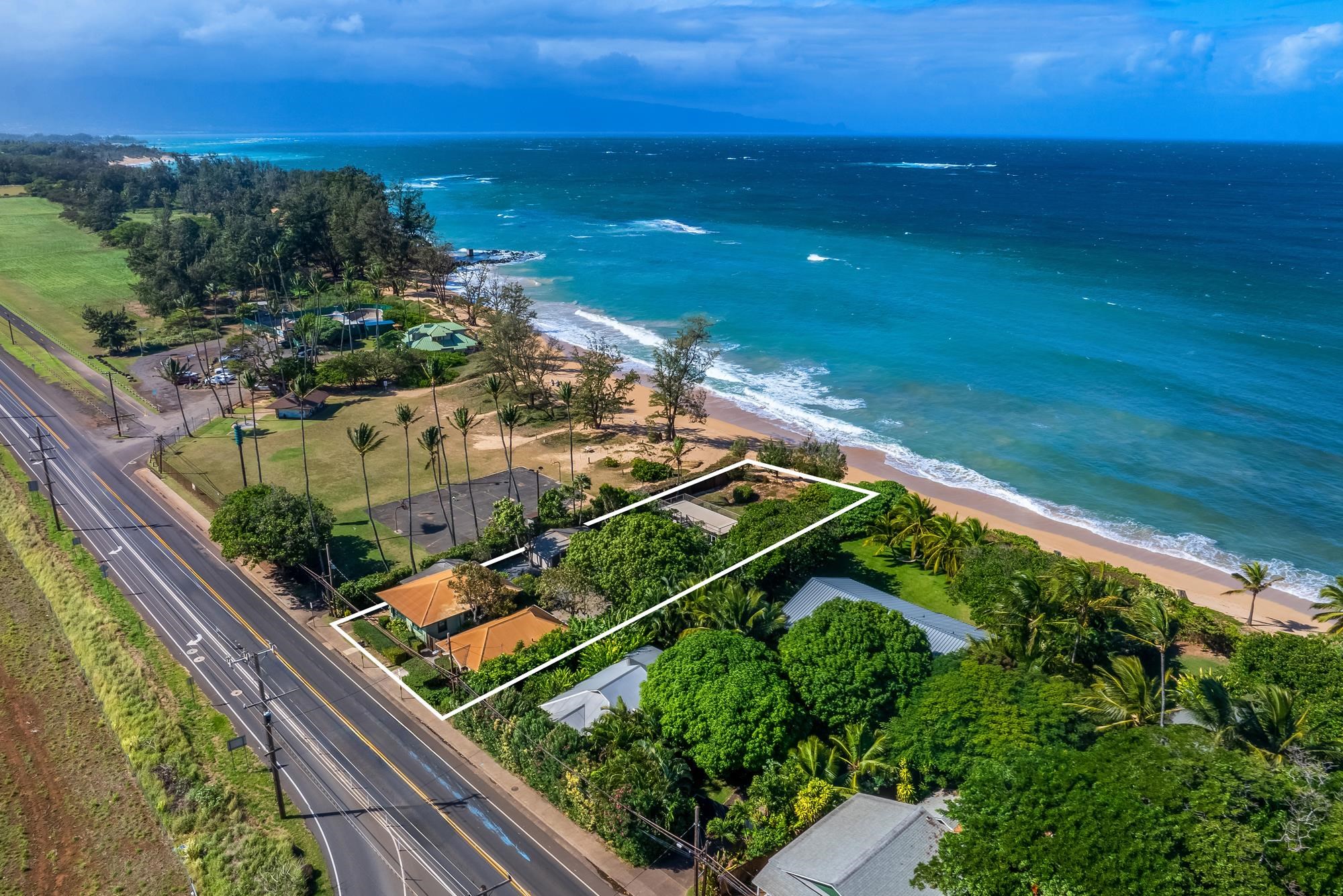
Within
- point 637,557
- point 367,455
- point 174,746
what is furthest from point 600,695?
point 367,455

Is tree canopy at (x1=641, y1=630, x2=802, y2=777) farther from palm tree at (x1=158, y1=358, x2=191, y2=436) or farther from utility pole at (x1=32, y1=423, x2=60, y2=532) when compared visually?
palm tree at (x1=158, y1=358, x2=191, y2=436)

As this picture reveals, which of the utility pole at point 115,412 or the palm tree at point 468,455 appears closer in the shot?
the palm tree at point 468,455

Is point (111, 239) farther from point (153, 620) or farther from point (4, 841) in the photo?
point (4, 841)

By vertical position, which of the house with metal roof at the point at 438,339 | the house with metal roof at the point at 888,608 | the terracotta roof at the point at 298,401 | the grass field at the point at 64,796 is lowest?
the grass field at the point at 64,796

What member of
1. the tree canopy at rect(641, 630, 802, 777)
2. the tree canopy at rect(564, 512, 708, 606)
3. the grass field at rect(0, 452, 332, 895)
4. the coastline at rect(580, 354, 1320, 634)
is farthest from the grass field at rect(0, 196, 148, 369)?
the tree canopy at rect(641, 630, 802, 777)

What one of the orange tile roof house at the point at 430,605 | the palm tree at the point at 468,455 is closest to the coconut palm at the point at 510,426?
the palm tree at the point at 468,455

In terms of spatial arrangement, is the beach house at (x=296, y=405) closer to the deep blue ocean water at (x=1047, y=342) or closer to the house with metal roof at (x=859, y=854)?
the deep blue ocean water at (x=1047, y=342)

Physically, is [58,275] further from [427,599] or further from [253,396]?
[427,599]
